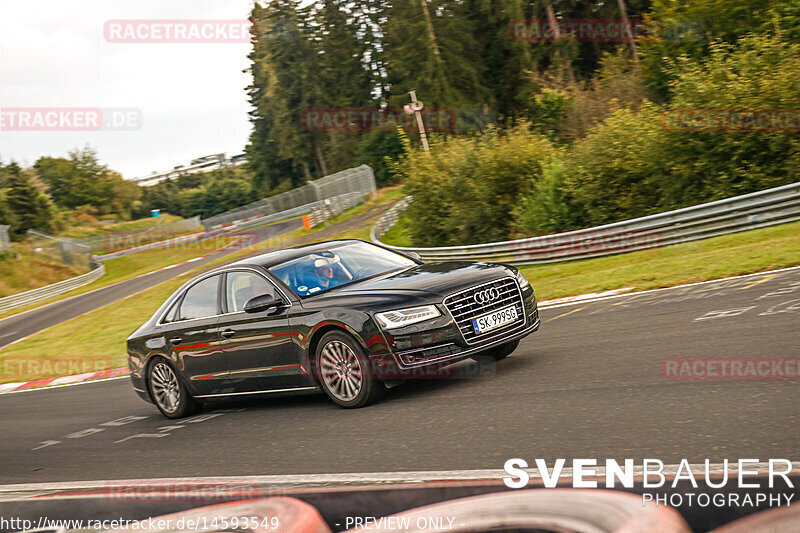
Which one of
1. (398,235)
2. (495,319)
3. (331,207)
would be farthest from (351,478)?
(331,207)

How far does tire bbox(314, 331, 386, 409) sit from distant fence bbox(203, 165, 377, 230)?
163 ft

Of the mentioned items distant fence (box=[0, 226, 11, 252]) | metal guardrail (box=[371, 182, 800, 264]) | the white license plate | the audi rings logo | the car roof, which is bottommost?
metal guardrail (box=[371, 182, 800, 264])

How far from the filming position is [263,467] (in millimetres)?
6145

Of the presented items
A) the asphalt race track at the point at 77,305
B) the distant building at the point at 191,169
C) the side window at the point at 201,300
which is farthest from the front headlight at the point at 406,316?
the distant building at the point at 191,169

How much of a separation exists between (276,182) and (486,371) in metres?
91.0

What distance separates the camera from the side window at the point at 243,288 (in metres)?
8.36

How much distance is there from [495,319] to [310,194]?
60.5 meters

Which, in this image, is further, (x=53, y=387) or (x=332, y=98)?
(x=332, y=98)

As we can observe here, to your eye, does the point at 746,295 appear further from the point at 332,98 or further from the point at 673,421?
the point at 332,98

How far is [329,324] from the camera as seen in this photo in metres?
7.51

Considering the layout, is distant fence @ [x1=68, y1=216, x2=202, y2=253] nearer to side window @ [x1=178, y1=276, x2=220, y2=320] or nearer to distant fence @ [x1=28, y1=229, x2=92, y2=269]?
distant fence @ [x1=28, y1=229, x2=92, y2=269]

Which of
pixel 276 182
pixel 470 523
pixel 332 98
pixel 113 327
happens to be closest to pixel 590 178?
pixel 113 327

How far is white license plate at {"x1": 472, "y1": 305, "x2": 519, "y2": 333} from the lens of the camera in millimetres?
7480

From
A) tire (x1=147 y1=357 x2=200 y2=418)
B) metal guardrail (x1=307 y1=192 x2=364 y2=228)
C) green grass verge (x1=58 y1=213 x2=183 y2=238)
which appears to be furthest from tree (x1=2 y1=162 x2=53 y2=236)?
tire (x1=147 y1=357 x2=200 y2=418)
